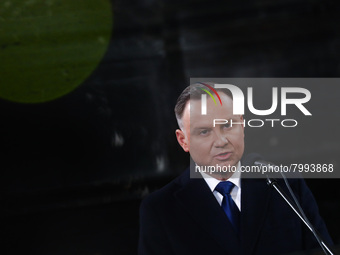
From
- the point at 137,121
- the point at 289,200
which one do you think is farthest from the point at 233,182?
the point at 137,121

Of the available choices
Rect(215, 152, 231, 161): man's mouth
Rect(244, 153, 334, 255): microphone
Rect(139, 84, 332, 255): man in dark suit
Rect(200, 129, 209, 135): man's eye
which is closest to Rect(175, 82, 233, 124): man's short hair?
Rect(139, 84, 332, 255): man in dark suit

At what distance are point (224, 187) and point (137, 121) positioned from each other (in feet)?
3.53

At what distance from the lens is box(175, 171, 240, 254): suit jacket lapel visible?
47.1 inches

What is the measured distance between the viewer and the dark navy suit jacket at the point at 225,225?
1199mm

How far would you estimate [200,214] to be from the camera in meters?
1.22

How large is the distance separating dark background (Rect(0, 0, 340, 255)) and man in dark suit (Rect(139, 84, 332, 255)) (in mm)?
918

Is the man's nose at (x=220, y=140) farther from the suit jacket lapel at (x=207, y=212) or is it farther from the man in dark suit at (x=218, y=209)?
the suit jacket lapel at (x=207, y=212)

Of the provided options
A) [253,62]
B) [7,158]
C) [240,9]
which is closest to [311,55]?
[253,62]

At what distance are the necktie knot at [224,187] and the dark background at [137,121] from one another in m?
0.95

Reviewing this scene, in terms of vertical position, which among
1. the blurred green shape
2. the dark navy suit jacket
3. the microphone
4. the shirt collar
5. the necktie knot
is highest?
the blurred green shape

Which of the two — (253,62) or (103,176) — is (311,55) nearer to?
(253,62)

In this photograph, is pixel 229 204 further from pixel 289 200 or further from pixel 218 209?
pixel 289 200

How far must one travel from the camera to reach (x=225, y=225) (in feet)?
3.97

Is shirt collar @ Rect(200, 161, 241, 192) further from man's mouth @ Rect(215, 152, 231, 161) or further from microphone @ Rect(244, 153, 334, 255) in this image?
microphone @ Rect(244, 153, 334, 255)
